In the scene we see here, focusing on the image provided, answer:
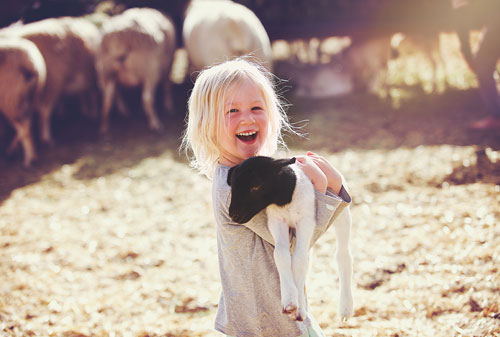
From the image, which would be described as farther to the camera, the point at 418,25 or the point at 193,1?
the point at 193,1

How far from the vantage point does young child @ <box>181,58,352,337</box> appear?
1631mm

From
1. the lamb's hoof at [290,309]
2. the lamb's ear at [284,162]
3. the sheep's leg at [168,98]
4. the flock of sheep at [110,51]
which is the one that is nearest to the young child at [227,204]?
the lamb's ear at [284,162]

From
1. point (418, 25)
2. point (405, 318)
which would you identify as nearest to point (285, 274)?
point (405, 318)

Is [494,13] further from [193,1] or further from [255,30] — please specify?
[193,1]

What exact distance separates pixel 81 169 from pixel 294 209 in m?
5.03

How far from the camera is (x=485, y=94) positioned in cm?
623

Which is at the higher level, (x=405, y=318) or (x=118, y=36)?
(x=118, y=36)

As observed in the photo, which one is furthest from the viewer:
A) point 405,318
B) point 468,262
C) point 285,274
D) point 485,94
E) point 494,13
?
point 485,94

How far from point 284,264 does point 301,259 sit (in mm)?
68

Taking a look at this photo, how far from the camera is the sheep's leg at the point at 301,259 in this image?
145 cm

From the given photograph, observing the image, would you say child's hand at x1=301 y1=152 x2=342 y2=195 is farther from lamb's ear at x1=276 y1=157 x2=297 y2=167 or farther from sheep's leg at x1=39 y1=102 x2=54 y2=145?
sheep's leg at x1=39 y1=102 x2=54 y2=145

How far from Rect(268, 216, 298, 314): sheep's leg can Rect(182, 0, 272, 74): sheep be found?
510 cm

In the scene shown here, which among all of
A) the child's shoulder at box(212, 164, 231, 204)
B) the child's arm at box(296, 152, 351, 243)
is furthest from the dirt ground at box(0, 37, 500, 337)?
the child's shoulder at box(212, 164, 231, 204)

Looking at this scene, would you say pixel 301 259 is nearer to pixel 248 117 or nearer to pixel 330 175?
pixel 330 175
